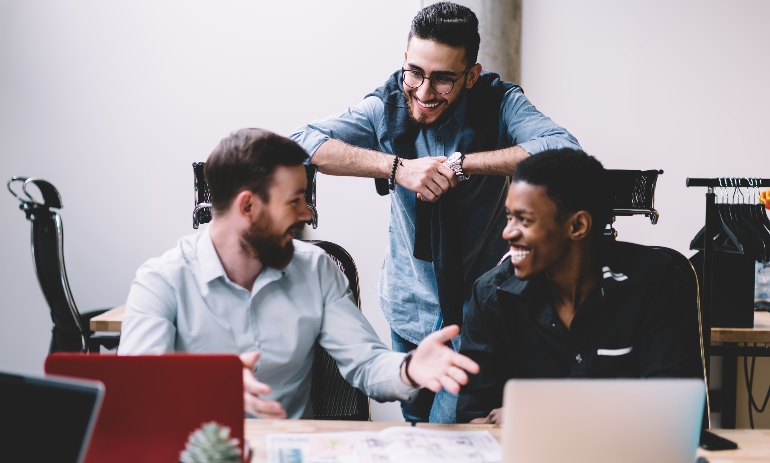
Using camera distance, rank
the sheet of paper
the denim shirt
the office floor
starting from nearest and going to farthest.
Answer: the sheet of paper
the denim shirt
the office floor

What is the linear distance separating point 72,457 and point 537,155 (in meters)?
1.18

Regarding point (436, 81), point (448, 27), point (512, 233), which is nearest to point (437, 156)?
point (436, 81)

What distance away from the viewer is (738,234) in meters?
2.45

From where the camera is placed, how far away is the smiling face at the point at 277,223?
1.66 m

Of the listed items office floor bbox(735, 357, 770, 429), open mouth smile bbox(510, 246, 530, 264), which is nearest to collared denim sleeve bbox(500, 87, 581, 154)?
open mouth smile bbox(510, 246, 530, 264)

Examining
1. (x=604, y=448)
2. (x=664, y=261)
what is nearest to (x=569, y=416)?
(x=604, y=448)

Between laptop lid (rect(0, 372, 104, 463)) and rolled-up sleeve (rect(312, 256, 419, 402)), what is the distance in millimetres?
795

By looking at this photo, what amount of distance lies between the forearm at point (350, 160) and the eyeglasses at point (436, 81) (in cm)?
21

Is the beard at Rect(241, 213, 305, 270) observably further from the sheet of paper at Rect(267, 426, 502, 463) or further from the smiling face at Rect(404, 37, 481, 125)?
the smiling face at Rect(404, 37, 481, 125)

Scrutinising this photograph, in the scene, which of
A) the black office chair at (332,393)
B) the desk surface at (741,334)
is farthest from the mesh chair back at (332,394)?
the desk surface at (741,334)

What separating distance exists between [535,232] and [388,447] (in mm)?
584

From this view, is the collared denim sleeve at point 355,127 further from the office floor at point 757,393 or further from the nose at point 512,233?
the office floor at point 757,393

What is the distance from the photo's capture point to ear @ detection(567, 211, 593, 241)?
1.63 meters

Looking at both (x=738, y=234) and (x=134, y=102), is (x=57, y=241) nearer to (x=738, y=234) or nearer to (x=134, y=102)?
(x=134, y=102)
